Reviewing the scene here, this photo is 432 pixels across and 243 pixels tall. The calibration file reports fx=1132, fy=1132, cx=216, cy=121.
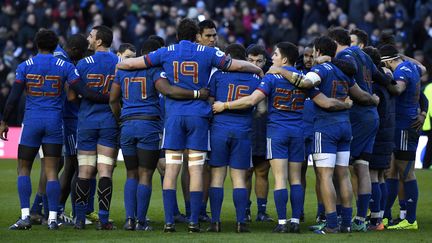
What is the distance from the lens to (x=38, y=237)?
41.6 feet

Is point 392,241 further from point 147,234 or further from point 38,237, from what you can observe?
point 38,237

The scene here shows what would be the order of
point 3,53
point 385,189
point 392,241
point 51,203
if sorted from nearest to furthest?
point 392,241
point 51,203
point 385,189
point 3,53

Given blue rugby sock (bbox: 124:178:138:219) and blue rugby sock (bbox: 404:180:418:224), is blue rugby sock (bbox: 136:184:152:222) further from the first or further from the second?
blue rugby sock (bbox: 404:180:418:224)

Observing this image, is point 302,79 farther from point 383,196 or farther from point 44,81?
point 44,81

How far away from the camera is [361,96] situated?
13.6 m

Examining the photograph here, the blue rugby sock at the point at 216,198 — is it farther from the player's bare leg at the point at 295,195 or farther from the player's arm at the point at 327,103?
the player's arm at the point at 327,103

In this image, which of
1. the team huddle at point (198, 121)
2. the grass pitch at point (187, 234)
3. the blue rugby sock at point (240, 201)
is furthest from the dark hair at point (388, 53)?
the blue rugby sock at point (240, 201)

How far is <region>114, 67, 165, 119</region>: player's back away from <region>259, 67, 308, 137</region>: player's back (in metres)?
1.30

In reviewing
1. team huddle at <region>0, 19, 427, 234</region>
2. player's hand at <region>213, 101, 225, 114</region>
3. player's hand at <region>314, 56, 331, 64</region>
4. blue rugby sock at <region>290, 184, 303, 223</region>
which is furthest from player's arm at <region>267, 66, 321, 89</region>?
blue rugby sock at <region>290, 184, 303, 223</region>

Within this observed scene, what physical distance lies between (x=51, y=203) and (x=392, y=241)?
4.01 m

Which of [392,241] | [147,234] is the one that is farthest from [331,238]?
[147,234]

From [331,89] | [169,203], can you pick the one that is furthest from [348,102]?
[169,203]

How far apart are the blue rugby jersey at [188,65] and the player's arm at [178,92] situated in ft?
0.19

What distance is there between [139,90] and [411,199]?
3.89 meters
